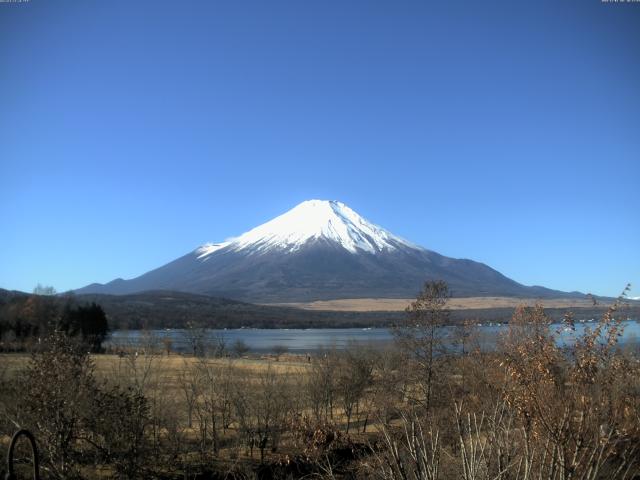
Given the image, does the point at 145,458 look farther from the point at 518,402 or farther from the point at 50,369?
the point at 518,402

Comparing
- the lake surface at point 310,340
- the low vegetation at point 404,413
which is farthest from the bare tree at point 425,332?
the lake surface at point 310,340

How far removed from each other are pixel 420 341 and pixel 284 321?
17171 cm

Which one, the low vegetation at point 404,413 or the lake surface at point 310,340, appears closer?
the low vegetation at point 404,413

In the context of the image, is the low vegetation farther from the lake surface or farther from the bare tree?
the lake surface

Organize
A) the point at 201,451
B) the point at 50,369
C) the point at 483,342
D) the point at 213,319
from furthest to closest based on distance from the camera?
the point at 213,319 → the point at 483,342 → the point at 201,451 → the point at 50,369

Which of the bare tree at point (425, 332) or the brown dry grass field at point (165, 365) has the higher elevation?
the bare tree at point (425, 332)

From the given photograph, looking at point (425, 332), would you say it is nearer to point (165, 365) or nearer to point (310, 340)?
point (165, 365)

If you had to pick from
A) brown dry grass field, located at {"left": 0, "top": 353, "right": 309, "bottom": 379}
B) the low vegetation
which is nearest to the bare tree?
the low vegetation

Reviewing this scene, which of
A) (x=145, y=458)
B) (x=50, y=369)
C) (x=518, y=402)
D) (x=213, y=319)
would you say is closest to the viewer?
(x=518, y=402)

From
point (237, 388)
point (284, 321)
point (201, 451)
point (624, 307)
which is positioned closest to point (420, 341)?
point (237, 388)

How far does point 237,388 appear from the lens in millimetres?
25891

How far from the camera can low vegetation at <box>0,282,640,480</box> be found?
735cm

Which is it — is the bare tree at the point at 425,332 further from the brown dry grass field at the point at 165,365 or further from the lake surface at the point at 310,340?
the brown dry grass field at the point at 165,365

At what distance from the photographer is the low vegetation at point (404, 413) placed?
24.1ft
